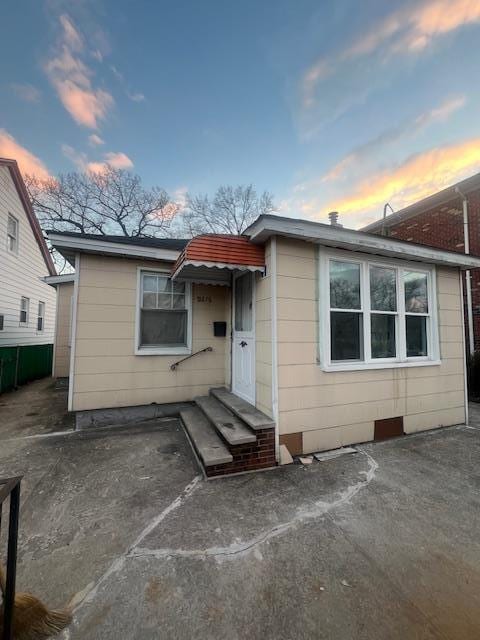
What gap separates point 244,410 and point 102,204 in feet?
58.7

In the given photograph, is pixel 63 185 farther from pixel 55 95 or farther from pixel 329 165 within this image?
pixel 329 165

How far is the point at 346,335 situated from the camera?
365 cm

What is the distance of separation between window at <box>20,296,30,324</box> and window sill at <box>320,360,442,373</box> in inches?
443

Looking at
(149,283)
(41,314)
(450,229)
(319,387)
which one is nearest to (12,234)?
(41,314)

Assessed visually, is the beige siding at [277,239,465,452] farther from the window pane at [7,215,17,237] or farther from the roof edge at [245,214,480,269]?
the window pane at [7,215,17,237]

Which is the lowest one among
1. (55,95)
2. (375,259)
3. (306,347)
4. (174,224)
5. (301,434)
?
(301,434)

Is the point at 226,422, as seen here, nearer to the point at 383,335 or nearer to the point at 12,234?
the point at 383,335

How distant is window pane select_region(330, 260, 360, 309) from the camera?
358 centimetres

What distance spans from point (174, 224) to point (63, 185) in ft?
21.7

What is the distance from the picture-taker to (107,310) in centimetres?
436

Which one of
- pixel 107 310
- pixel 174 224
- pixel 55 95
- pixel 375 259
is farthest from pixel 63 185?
pixel 375 259

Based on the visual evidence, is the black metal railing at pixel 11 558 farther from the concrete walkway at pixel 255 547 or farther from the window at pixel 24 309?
the window at pixel 24 309

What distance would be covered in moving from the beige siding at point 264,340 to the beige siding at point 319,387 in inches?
5.7

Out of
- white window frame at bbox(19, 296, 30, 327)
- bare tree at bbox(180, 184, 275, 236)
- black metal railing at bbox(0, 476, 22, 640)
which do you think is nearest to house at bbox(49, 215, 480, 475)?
black metal railing at bbox(0, 476, 22, 640)
